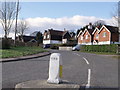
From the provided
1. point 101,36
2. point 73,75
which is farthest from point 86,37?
point 73,75

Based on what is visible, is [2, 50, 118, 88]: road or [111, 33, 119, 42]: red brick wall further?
[111, 33, 119, 42]: red brick wall

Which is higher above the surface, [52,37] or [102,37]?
[52,37]

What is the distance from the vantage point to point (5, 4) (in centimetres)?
3816

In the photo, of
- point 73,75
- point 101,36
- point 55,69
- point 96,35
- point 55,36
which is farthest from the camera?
point 55,36

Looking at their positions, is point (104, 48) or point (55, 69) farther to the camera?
point (104, 48)

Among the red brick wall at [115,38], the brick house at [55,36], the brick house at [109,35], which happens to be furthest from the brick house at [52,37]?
the red brick wall at [115,38]

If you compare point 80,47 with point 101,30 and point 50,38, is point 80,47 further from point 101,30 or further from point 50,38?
point 50,38

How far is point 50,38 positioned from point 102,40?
1401 inches

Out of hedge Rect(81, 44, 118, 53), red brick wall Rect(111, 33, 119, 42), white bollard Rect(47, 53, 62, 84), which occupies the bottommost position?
hedge Rect(81, 44, 118, 53)

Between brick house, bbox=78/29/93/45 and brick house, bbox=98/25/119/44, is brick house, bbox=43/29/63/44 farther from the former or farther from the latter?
brick house, bbox=98/25/119/44

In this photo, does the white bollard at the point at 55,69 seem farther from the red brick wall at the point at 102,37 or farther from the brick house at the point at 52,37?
the brick house at the point at 52,37

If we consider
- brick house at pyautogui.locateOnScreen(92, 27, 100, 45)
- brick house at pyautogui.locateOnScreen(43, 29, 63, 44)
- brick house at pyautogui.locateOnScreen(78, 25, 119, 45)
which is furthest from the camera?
brick house at pyautogui.locateOnScreen(43, 29, 63, 44)

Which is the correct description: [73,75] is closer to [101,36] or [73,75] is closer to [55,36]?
[101,36]

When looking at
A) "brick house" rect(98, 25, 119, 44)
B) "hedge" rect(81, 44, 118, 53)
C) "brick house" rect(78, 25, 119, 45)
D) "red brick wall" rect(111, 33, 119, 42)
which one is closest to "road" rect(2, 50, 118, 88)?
"hedge" rect(81, 44, 118, 53)
